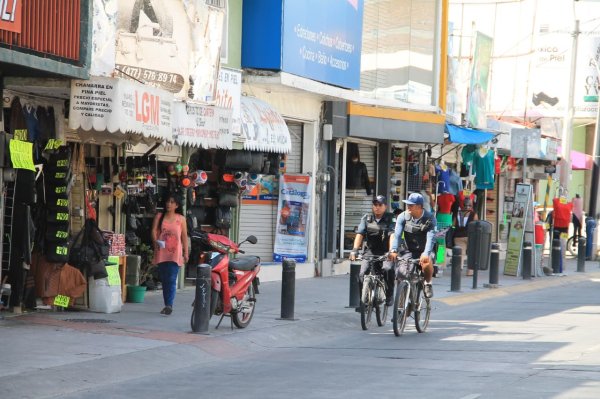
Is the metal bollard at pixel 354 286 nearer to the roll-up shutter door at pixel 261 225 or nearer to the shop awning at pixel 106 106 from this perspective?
the shop awning at pixel 106 106

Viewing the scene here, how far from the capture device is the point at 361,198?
2888 centimetres

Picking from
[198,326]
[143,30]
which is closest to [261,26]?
[143,30]

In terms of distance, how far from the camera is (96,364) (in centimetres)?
1230

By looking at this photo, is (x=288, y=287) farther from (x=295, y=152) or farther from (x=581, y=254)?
(x=581, y=254)

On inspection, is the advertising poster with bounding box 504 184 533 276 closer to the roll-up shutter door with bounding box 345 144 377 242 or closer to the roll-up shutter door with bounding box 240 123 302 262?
the roll-up shutter door with bounding box 345 144 377 242

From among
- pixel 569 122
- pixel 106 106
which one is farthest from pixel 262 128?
pixel 569 122

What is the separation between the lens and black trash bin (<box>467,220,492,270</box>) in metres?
24.5

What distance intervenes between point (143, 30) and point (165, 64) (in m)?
0.68

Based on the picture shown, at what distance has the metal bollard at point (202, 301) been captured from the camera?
1458cm

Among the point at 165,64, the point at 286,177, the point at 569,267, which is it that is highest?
the point at 165,64

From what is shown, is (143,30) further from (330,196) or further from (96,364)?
(330,196)

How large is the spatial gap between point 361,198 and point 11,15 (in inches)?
629

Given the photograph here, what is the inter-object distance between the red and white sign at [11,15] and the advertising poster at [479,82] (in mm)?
20153

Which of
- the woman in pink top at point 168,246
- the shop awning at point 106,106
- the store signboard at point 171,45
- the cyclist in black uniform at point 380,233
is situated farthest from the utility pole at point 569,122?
the shop awning at point 106,106
